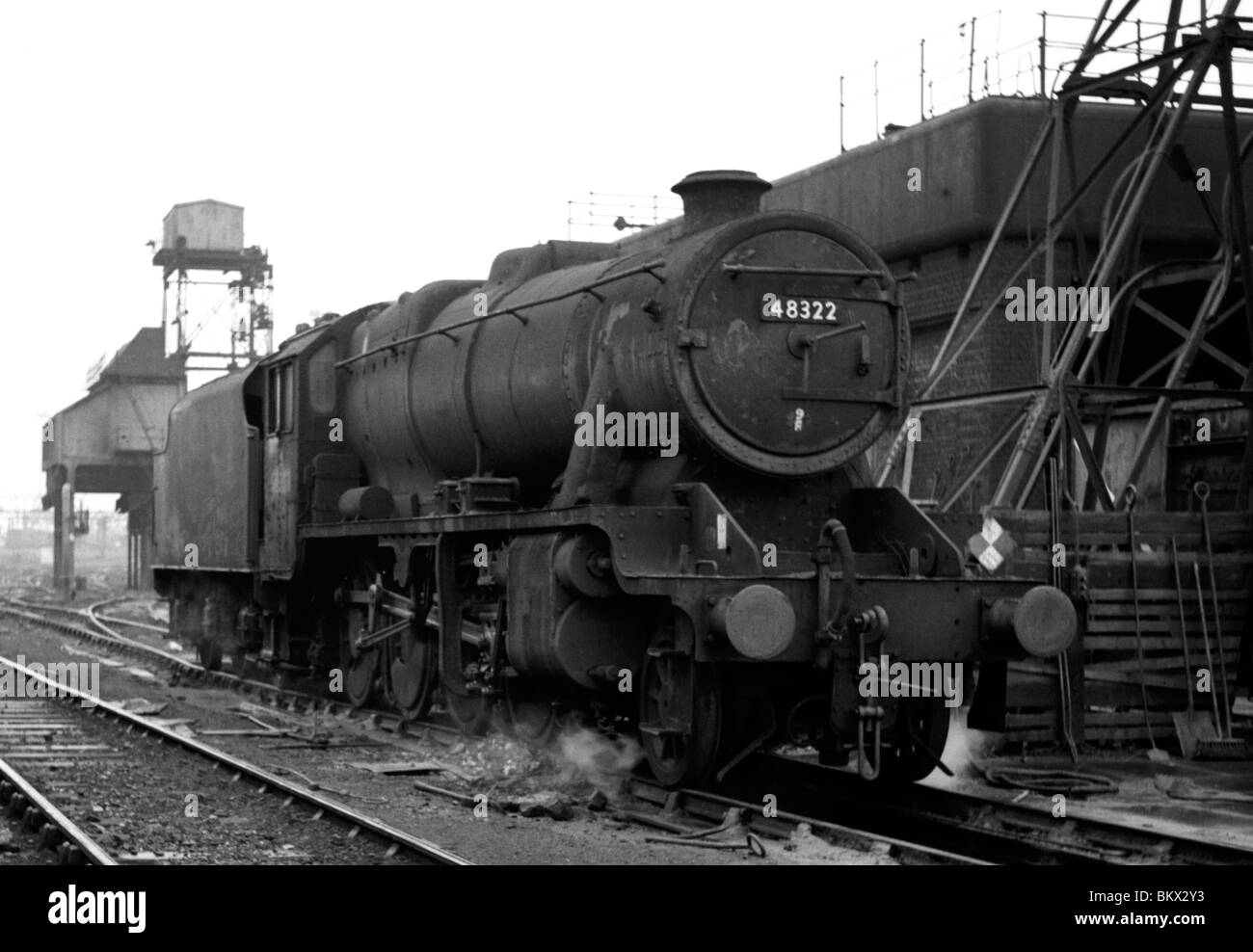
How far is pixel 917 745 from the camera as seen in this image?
958 centimetres

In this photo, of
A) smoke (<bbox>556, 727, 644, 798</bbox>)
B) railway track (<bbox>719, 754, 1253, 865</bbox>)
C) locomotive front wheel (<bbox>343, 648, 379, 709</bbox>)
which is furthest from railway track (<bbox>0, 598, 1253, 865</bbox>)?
locomotive front wheel (<bbox>343, 648, 379, 709</bbox>)

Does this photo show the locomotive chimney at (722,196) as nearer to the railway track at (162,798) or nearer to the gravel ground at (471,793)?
the gravel ground at (471,793)

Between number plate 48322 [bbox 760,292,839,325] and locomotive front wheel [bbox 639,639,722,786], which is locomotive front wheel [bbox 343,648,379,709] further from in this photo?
number plate 48322 [bbox 760,292,839,325]

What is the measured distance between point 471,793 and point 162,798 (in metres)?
1.88

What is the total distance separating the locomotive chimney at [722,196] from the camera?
993 cm

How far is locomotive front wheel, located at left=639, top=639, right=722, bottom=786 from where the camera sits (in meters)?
9.03

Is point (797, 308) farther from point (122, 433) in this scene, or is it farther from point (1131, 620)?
point (122, 433)

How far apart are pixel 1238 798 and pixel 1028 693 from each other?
191 cm

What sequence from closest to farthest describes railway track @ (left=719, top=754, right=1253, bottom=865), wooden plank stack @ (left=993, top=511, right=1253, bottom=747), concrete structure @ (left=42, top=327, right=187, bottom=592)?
railway track @ (left=719, top=754, right=1253, bottom=865)
wooden plank stack @ (left=993, top=511, right=1253, bottom=747)
concrete structure @ (left=42, top=327, right=187, bottom=592)

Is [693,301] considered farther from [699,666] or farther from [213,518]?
[213,518]

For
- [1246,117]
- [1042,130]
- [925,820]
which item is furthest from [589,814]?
[1246,117]

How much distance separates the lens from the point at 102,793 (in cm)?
1005

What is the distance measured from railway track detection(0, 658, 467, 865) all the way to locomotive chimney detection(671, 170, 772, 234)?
13.5 ft
